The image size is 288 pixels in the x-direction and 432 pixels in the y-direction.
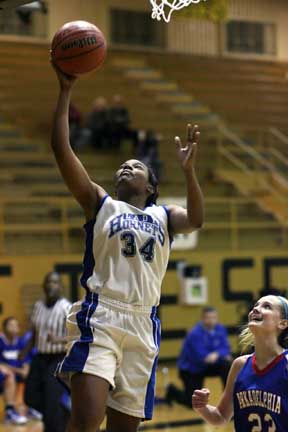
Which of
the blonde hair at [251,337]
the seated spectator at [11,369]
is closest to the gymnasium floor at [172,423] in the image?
the seated spectator at [11,369]

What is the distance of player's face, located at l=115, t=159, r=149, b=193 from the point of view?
458cm

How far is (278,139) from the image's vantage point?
60.6 feet

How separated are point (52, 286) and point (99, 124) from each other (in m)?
6.99

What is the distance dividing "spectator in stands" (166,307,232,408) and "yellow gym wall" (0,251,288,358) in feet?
10.5

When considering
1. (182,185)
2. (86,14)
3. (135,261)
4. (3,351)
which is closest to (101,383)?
(135,261)

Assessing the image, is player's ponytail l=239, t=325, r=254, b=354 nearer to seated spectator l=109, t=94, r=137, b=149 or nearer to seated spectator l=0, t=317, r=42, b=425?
seated spectator l=0, t=317, r=42, b=425

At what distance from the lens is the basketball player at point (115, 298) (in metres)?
4.31

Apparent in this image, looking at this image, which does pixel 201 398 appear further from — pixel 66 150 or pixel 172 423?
pixel 172 423

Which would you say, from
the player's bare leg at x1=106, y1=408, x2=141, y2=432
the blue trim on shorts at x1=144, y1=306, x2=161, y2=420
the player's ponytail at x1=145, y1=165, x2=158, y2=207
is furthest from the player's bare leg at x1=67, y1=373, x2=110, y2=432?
the player's ponytail at x1=145, y1=165, x2=158, y2=207

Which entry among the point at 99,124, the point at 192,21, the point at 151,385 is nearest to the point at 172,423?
the point at 151,385

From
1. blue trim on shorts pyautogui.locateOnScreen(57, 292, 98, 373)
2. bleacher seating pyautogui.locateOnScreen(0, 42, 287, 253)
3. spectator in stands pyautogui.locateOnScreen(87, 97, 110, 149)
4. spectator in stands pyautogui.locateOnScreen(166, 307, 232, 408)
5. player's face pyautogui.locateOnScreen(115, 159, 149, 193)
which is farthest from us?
spectator in stands pyautogui.locateOnScreen(87, 97, 110, 149)

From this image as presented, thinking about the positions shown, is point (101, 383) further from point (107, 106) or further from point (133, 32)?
point (133, 32)

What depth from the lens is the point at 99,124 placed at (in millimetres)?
15719

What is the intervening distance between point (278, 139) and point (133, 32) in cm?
385
